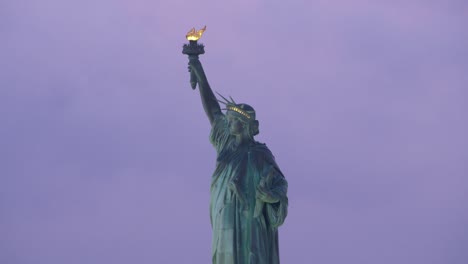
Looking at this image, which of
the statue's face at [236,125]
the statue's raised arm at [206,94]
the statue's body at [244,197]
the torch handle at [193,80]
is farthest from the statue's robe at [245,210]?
the torch handle at [193,80]

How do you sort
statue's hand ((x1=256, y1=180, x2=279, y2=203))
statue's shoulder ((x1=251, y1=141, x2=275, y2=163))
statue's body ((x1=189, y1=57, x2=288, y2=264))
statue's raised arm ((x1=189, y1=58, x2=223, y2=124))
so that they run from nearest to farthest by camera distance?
statue's hand ((x1=256, y1=180, x2=279, y2=203)) → statue's body ((x1=189, y1=57, x2=288, y2=264)) → statue's shoulder ((x1=251, y1=141, x2=275, y2=163)) → statue's raised arm ((x1=189, y1=58, x2=223, y2=124))

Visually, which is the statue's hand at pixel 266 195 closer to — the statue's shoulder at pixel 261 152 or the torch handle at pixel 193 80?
the statue's shoulder at pixel 261 152

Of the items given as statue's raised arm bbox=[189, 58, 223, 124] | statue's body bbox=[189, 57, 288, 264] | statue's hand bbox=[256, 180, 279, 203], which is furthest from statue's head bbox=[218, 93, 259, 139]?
statue's hand bbox=[256, 180, 279, 203]

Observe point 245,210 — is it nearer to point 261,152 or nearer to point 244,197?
point 244,197

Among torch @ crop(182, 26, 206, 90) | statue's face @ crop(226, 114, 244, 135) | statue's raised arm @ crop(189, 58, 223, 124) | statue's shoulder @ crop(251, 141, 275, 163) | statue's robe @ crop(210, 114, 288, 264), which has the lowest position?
statue's robe @ crop(210, 114, 288, 264)

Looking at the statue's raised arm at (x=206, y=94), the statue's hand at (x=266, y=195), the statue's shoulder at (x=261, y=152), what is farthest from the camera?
→ the statue's raised arm at (x=206, y=94)

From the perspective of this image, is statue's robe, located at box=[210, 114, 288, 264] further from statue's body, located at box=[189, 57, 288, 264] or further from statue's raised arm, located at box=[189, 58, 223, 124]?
statue's raised arm, located at box=[189, 58, 223, 124]

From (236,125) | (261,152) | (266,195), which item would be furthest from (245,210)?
(236,125)
